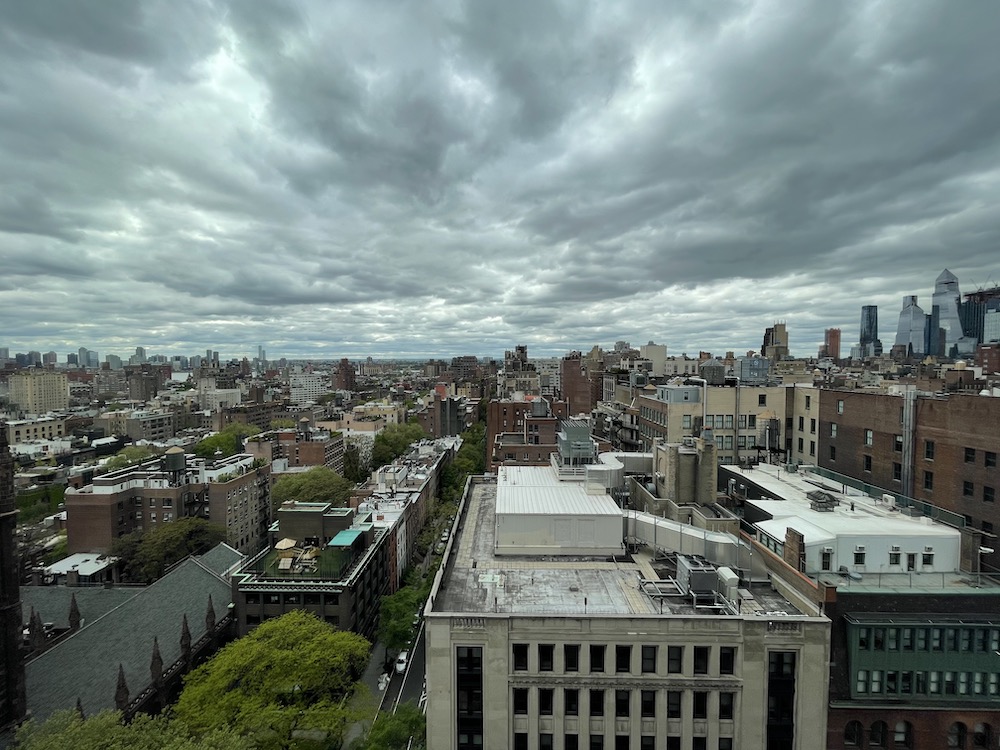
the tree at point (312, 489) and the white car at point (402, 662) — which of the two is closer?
the white car at point (402, 662)

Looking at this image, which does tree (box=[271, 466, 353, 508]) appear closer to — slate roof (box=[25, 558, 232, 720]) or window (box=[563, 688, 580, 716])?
slate roof (box=[25, 558, 232, 720])

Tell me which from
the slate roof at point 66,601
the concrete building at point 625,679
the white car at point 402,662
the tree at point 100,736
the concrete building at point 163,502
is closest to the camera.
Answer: the tree at point 100,736

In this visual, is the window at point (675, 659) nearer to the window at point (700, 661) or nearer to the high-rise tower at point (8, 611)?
the window at point (700, 661)

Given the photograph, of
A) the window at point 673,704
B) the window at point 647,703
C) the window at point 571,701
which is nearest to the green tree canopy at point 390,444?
the window at point 571,701

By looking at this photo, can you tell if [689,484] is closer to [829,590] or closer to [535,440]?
[829,590]

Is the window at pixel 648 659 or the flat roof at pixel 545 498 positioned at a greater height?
the flat roof at pixel 545 498

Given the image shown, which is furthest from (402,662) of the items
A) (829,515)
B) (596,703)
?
(829,515)

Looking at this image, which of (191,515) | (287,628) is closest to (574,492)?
(287,628)

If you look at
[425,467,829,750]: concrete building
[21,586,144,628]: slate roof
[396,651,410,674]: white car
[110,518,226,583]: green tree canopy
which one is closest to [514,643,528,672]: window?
[425,467,829,750]: concrete building
